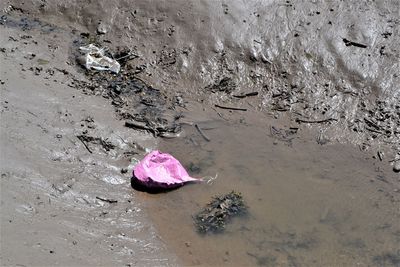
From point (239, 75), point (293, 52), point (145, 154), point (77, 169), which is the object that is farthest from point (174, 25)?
point (77, 169)

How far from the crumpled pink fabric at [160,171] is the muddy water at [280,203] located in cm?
12

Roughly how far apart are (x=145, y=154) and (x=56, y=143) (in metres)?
0.96

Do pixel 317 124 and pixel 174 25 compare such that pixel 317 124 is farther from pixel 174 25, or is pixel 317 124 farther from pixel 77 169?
pixel 77 169

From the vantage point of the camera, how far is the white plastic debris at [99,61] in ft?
22.8

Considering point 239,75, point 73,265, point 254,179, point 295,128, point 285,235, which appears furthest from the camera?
point 239,75

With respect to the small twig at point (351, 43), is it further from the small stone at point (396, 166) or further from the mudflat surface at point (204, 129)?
the small stone at point (396, 166)

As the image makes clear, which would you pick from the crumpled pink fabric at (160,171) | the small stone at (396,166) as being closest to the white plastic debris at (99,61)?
the crumpled pink fabric at (160,171)

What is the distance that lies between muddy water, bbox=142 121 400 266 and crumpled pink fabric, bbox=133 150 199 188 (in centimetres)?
12

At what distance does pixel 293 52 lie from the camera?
711 cm

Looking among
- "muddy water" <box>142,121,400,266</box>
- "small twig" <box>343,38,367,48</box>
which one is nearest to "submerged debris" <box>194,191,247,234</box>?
"muddy water" <box>142,121,400,266</box>

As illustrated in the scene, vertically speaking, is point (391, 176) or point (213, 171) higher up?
point (391, 176)

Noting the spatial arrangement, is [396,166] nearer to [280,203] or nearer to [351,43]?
[280,203]

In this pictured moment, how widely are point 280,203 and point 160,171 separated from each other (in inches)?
50.8

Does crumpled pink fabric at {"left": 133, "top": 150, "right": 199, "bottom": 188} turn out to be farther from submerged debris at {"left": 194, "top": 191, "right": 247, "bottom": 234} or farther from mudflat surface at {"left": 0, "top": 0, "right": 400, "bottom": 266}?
submerged debris at {"left": 194, "top": 191, "right": 247, "bottom": 234}
